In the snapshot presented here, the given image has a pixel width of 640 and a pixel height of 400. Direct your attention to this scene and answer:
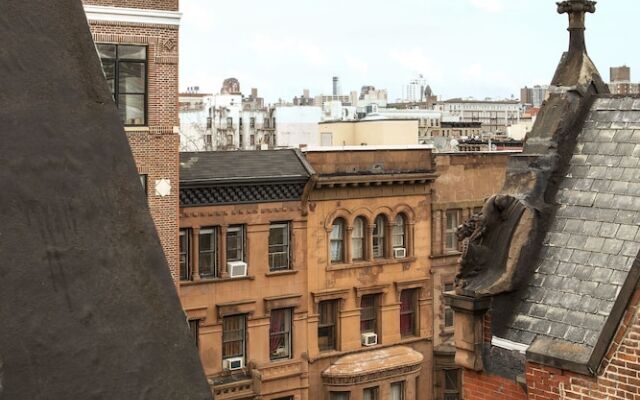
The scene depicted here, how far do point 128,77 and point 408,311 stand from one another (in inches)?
620

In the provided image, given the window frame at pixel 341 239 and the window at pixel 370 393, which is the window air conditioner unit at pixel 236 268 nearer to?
the window frame at pixel 341 239

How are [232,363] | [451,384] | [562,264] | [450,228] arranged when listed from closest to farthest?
[562,264] < [232,363] < [451,384] < [450,228]

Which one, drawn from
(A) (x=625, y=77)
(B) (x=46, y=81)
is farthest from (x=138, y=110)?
(A) (x=625, y=77)

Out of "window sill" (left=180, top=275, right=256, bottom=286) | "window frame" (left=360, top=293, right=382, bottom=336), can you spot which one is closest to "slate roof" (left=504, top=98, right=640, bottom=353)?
"window sill" (left=180, top=275, right=256, bottom=286)

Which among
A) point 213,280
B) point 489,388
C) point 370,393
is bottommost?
point 370,393

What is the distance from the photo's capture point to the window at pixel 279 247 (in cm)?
3086

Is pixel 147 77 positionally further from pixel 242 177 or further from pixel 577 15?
pixel 577 15

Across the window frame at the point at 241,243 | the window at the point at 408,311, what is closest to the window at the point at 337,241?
the window at the point at 408,311

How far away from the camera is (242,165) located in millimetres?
30516

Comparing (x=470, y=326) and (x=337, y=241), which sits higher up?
(x=470, y=326)

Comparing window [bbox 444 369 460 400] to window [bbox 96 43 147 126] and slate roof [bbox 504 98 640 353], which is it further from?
slate roof [bbox 504 98 640 353]

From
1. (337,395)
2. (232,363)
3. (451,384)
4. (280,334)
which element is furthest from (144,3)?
(451,384)

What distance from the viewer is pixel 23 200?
2.51 meters

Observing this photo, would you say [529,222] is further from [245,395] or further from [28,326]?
[245,395]
